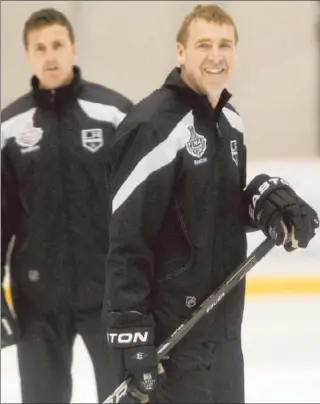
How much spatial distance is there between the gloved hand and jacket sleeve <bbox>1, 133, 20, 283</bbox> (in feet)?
0.35

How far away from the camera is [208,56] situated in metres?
1.18

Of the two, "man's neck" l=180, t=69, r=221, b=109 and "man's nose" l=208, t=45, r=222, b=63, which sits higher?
"man's nose" l=208, t=45, r=222, b=63

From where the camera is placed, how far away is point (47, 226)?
1434mm

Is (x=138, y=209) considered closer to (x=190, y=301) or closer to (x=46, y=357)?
(x=190, y=301)

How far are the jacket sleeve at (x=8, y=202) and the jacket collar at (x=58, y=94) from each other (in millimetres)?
113

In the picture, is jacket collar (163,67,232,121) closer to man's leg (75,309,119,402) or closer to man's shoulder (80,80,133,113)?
man's shoulder (80,80,133,113)

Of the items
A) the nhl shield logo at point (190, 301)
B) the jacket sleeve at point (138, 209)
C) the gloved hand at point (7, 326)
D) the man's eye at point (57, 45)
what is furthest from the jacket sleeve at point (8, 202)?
the nhl shield logo at point (190, 301)

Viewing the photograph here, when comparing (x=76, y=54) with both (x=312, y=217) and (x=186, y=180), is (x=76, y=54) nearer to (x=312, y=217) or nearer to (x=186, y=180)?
(x=186, y=180)

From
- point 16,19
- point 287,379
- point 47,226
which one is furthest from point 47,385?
point 16,19

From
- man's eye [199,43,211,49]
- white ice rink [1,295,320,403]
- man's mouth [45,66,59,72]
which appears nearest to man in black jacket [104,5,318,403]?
man's eye [199,43,211,49]

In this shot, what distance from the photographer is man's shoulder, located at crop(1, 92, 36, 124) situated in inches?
57.0

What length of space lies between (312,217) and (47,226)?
20.3 inches

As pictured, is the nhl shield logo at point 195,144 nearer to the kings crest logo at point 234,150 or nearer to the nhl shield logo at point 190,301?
the kings crest logo at point 234,150

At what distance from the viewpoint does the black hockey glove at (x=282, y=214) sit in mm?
1165
